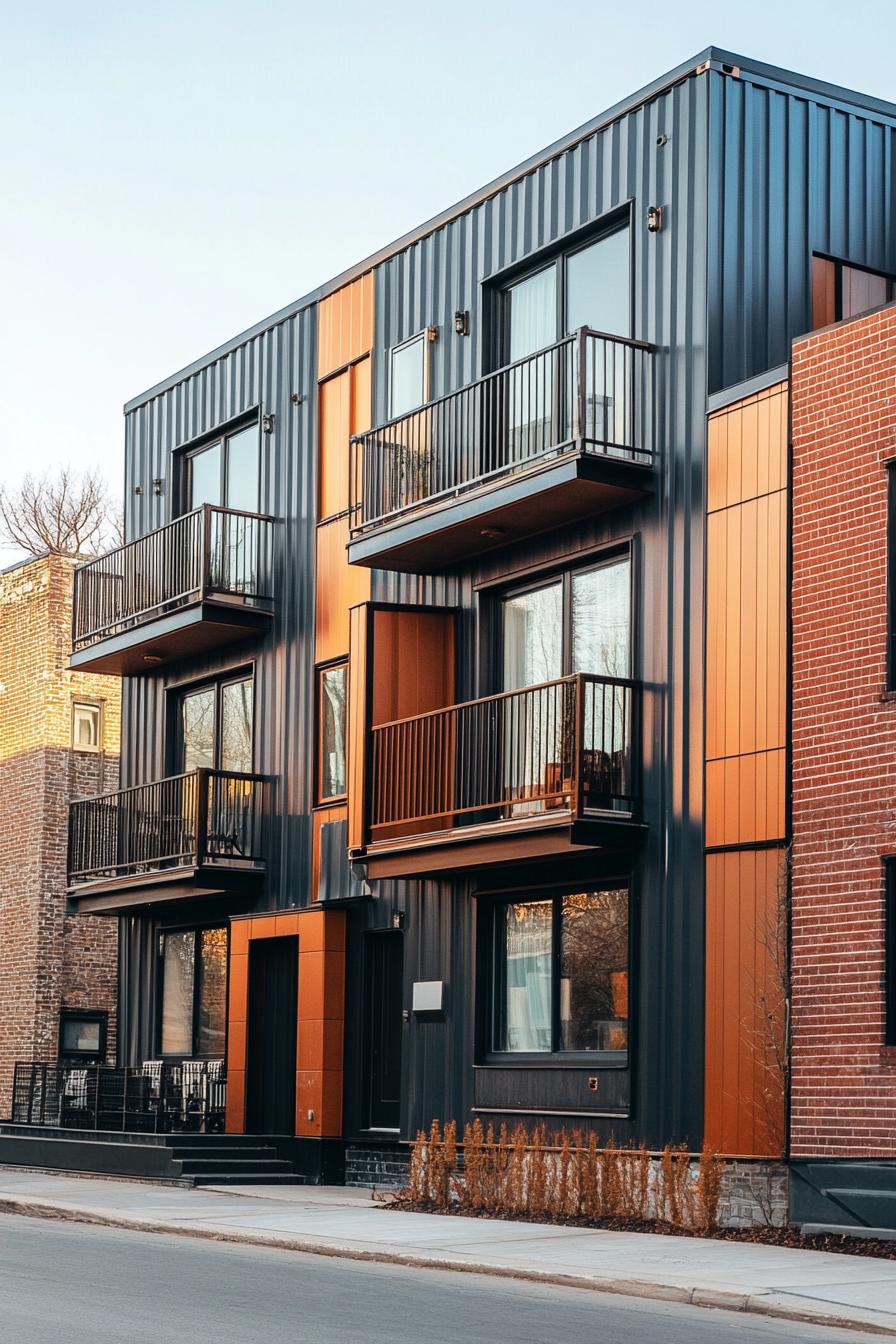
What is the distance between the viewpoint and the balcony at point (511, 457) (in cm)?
1773

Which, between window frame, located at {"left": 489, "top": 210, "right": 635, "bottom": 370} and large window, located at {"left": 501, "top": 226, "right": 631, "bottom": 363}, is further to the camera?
large window, located at {"left": 501, "top": 226, "right": 631, "bottom": 363}

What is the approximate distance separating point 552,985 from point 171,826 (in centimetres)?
734

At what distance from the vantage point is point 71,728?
1190 inches

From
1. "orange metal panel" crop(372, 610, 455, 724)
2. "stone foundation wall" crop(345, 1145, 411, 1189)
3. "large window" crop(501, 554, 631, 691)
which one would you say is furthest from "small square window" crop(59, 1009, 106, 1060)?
"large window" crop(501, 554, 631, 691)

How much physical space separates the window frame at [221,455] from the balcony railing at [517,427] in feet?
13.2

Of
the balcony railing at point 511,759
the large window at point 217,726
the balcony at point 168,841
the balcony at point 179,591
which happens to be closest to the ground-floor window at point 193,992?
the balcony at point 168,841

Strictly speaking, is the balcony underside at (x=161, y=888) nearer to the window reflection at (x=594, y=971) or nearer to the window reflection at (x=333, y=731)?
the window reflection at (x=333, y=731)

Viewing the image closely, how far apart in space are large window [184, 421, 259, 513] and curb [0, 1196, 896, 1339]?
33.8 feet

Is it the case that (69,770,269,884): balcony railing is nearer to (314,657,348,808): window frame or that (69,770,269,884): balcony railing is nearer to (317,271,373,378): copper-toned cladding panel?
(314,657,348,808): window frame

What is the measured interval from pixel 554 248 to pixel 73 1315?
12.6m

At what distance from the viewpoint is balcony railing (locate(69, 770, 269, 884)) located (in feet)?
76.9

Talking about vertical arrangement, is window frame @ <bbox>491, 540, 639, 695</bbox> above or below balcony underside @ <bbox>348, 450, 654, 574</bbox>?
below

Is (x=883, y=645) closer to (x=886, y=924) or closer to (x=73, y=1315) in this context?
(x=886, y=924)

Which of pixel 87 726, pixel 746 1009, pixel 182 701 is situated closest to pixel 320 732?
pixel 182 701
